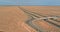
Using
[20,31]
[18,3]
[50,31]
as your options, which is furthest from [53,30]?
[18,3]

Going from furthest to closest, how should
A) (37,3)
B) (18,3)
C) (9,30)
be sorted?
1. (37,3)
2. (18,3)
3. (9,30)

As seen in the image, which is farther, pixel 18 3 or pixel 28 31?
pixel 18 3

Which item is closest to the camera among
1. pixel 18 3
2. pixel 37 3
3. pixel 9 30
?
pixel 9 30

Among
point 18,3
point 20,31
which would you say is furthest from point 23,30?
point 18,3

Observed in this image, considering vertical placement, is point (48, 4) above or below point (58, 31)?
below

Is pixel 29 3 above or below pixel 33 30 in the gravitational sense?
below

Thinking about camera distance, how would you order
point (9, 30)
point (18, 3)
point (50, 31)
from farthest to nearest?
point (18, 3)
point (9, 30)
point (50, 31)

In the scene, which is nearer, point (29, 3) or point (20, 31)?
point (20, 31)

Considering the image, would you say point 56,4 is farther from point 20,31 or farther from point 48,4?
point 20,31

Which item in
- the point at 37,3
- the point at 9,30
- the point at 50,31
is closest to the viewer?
the point at 50,31

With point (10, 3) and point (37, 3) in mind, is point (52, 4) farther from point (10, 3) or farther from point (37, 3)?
point (10, 3)
